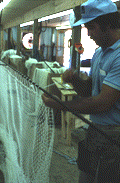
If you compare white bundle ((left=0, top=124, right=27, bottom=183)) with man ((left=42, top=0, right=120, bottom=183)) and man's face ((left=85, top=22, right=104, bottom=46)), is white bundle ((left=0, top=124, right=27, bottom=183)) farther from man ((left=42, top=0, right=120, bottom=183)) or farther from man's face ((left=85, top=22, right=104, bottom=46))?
man's face ((left=85, top=22, right=104, bottom=46))

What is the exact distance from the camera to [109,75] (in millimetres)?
1185

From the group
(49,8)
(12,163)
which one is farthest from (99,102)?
(49,8)

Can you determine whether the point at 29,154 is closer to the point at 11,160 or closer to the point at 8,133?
the point at 11,160

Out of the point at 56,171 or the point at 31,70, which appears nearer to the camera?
the point at 56,171

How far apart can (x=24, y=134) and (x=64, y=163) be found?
133 centimetres

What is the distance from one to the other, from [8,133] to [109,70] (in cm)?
138

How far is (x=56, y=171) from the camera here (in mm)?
2801

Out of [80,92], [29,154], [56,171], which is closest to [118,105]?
[80,92]

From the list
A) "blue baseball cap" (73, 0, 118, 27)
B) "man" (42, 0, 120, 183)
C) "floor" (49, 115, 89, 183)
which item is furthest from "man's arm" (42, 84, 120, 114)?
"floor" (49, 115, 89, 183)

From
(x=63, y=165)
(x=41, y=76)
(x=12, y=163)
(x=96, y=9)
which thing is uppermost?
(x=96, y=9)

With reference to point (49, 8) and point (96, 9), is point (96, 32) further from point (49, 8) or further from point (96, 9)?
point (49, 8)

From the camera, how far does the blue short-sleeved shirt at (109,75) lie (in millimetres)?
1170

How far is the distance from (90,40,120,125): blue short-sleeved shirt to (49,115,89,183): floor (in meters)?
1.54

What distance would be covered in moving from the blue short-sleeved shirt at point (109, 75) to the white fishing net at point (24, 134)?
1.68 ft
